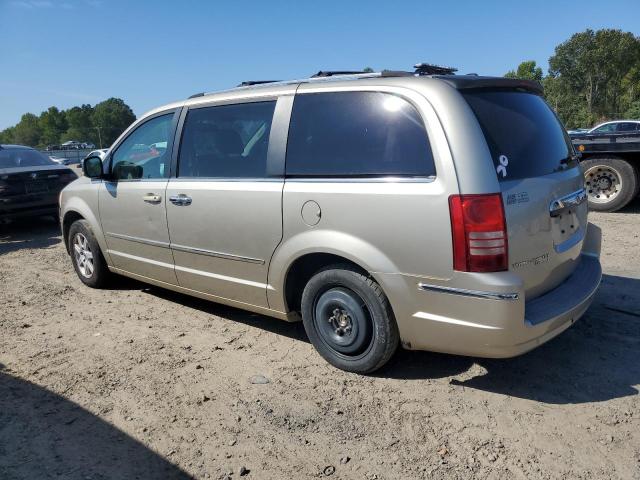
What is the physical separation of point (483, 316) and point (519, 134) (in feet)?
3.77

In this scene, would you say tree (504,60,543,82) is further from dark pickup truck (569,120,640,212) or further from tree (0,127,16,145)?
tree (0,127,16,145)

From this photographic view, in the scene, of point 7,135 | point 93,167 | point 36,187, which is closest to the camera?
point 93,167

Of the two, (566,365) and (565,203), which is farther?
(566,365)

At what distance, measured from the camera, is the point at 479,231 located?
2709 mm

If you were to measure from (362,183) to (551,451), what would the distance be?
1.75 m

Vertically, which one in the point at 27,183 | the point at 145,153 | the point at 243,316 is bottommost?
the point at 243,316

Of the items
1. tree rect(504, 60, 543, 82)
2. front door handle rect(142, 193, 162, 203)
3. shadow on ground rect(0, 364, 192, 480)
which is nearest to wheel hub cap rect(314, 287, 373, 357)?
shadow on ground rect(0, 364, 192, 480)

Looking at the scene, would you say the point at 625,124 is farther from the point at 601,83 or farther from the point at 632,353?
the point at 601,83

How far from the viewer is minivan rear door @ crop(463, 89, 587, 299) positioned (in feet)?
9.30

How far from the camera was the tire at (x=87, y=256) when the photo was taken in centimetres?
538

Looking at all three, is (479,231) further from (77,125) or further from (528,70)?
(77,125)

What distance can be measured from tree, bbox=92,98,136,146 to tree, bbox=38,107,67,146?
11204mm

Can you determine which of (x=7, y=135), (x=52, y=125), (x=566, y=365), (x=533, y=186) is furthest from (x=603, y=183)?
(x=7, y=135)

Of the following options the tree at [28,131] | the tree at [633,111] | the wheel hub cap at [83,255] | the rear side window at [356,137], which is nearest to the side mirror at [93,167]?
the wheel hub cap at [83,255]
